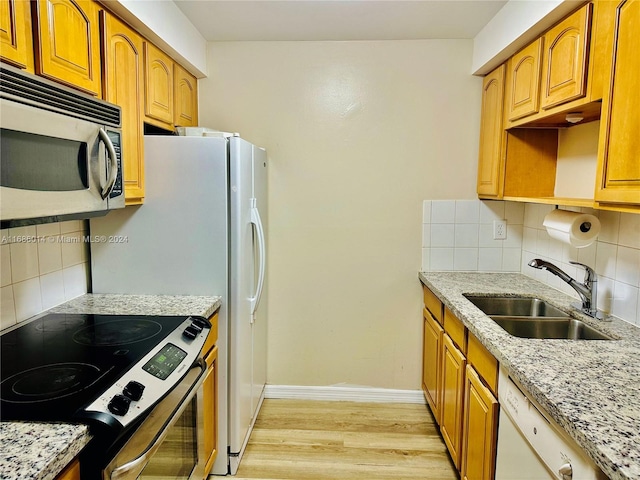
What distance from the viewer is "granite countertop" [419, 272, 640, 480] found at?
36.5 inches

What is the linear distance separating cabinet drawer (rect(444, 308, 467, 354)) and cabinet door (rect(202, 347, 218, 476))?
116 centimetres

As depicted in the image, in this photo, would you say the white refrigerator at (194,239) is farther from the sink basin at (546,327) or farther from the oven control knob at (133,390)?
the sink basin at (546,327)

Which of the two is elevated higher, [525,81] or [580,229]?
[525,81]

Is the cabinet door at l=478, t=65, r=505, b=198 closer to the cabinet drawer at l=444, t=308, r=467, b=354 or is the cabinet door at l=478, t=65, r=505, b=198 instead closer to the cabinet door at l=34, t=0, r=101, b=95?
the cabinet drawer at l=444, t=308, r=467, b=354

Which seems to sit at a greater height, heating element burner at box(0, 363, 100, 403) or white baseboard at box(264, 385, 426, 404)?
heating element burner at box(0, 363, 100, 403)

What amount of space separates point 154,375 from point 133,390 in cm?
13

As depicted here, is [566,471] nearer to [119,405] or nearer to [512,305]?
[119,405]

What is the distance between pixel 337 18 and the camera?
2334mm

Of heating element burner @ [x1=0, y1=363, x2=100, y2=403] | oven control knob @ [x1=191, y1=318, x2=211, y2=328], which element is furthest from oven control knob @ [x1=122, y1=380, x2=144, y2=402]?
oven control knob @ [x1=191, y1=318, x2=211, y2=328]

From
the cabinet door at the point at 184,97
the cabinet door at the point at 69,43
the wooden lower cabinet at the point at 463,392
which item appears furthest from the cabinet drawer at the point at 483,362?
the cabinet door at the point at 184,97

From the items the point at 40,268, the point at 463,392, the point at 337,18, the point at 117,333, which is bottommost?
the point at 463,392

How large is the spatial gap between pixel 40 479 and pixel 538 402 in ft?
4.04

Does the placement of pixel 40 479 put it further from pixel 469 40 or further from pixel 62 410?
pixel 469 40

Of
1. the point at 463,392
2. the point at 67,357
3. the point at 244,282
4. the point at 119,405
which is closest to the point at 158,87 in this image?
the point at 244,282
